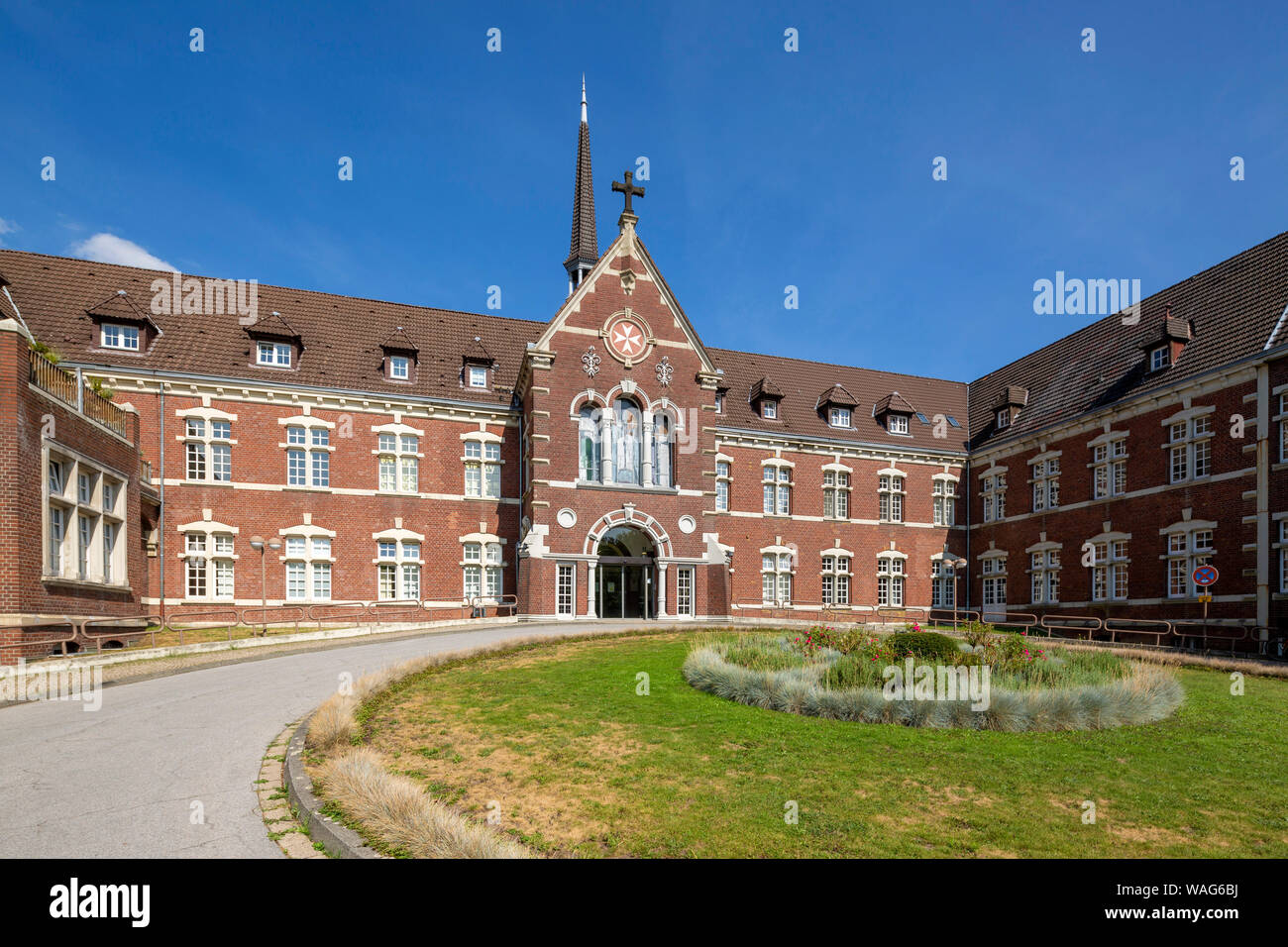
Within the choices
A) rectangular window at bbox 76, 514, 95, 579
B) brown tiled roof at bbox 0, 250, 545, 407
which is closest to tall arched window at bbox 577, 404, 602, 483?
brown tiled roof at bbox 0, 250, 545, 407

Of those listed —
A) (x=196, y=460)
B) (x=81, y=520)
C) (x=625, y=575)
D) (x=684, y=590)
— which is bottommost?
(x=684, y=590)

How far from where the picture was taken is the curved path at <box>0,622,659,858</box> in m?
5.89

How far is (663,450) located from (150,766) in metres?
24.1

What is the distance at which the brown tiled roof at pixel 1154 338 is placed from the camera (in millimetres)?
25703

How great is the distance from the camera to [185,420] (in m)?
28.0

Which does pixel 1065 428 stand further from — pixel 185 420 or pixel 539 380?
pixel 185 420

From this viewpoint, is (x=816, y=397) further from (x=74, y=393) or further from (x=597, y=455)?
(x=74, y=393)

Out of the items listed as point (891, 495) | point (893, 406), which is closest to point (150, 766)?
point (891, 495)

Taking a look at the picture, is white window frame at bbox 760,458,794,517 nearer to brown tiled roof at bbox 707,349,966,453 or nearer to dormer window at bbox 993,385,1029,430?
brown tiled roof at bbox 707,349,966,453

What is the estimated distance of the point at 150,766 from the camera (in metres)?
8.15

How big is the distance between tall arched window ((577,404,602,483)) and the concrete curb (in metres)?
22.1

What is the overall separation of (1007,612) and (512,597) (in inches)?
936

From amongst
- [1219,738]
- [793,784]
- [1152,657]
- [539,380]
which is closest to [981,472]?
[1152,657]

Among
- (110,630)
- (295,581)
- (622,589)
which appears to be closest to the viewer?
(110,630)
